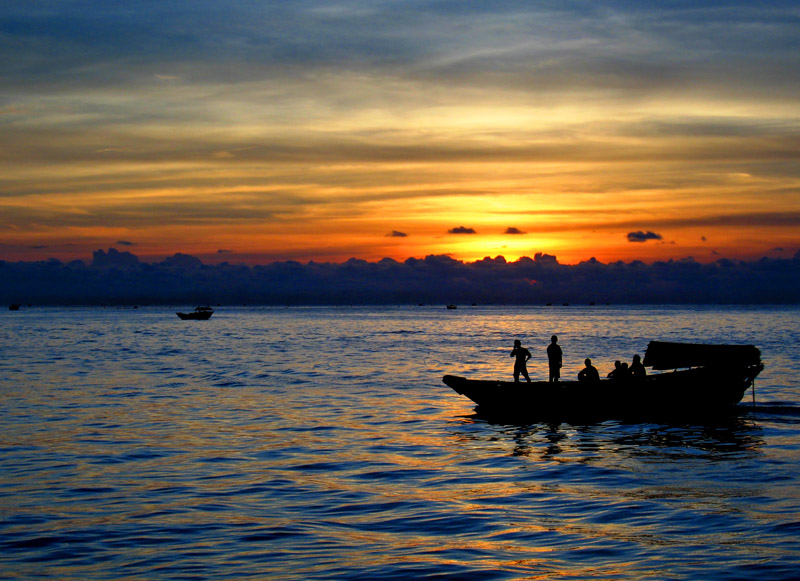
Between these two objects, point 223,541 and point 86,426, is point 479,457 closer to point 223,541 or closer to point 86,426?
point 223,541

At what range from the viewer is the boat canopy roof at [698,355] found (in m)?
31.7

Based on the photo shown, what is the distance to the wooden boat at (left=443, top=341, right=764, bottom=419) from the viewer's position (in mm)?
30750

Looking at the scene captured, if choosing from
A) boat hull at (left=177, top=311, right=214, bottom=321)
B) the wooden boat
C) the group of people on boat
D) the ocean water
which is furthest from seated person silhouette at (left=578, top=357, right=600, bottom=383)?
boat hull at (left=177, top=311, right=214, bottom=321)

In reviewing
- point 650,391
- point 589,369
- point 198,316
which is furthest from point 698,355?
point 198,316

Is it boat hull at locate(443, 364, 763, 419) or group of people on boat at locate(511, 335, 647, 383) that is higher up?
group of people on boat at locate(511, 335, 647, 383)

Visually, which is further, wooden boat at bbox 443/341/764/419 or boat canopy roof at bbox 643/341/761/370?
boat canopy roof at bbox 643/341/761/370

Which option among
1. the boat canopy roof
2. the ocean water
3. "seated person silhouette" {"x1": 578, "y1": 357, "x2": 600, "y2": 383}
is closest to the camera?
the ocean water

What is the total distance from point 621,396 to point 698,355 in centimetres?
411

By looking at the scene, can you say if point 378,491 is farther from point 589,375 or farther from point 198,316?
point 198,316

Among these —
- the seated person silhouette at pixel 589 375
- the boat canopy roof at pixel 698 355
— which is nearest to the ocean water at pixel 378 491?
the seated person silhouette at pixel 589 375

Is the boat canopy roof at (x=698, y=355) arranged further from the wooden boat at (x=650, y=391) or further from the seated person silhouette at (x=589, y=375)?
the seated person silhouette at (x=589, y=375)

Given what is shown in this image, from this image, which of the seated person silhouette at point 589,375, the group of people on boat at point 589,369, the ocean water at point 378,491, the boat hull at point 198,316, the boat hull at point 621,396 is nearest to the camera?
the ocean water at point 378,491

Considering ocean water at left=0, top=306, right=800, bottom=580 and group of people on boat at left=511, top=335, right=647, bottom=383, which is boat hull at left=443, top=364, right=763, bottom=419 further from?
ocean water at left=0, top=306, right=800, bottom=580

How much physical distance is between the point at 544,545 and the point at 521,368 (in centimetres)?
1908
